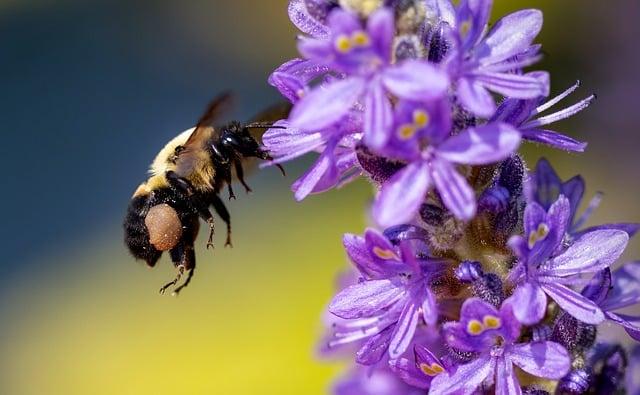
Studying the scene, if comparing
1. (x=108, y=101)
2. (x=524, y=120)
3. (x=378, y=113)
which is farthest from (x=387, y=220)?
(x=108, y=101)

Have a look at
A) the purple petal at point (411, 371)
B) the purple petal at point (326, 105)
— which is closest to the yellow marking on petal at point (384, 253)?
the purple petal at point (411, 371)

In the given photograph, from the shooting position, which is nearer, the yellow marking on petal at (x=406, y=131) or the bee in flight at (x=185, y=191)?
the yellow marking on petal at (x=406, y=131)

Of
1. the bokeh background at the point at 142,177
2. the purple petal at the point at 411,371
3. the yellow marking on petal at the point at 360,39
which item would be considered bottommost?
the bokeh background at the point at 142,177

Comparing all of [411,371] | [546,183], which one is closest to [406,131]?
[411,371]

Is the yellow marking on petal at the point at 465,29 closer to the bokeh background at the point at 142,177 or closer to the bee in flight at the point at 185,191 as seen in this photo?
the bee in flight at the point at 185,191

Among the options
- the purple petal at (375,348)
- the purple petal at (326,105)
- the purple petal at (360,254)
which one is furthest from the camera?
the purple petal at (375,348)

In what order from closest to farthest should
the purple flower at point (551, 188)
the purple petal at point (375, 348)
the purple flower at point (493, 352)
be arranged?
the purple flower at point (493, 352) → the purple petal at point (375, 348) → the purple flower at point (551, 188)

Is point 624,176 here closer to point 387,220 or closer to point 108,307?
point 108,307
